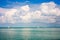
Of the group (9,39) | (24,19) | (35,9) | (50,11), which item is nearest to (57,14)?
(50,11)

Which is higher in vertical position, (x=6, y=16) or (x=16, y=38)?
(x=6, y=16)

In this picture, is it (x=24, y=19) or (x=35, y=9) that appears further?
(x=35, y=9)

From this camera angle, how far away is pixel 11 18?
3.17m

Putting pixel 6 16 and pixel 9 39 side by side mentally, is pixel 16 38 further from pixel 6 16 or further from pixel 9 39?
pixel 6 16

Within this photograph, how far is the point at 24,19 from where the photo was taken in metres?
3.20

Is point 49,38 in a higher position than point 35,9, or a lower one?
lower

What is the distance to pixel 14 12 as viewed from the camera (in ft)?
10.8

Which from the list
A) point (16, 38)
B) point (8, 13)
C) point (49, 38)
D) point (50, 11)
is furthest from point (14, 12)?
point (49, 38)

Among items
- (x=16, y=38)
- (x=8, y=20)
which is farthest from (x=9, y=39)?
(x=8, y=20)

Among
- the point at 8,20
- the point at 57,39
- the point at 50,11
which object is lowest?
the point at 57,39

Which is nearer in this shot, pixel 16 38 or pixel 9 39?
pixel 9 39

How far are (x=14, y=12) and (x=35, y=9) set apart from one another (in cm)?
59

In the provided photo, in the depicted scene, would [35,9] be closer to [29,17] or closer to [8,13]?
[29,17]

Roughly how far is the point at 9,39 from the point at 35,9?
108cm
